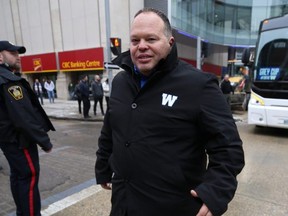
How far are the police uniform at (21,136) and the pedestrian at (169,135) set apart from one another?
1.37 meters

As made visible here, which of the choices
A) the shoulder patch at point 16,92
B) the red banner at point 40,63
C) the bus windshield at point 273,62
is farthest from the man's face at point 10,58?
the red banner at point 40,63

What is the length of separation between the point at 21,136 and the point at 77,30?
17.8m

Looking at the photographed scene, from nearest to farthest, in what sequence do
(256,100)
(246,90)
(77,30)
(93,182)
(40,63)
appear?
(93,182), (256,100), (246,90), (77,30), (40,63)

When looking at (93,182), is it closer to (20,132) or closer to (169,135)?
(20,132)

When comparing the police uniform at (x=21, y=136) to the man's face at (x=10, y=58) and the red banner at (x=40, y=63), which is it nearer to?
the man's face at (x=10, y=58)

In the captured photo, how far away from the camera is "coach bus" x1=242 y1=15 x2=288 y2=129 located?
6.77 m

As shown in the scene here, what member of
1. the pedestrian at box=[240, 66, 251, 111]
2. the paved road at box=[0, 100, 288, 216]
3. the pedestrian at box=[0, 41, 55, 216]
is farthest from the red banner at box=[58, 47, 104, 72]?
the pedestrian at box=[0, 41, 55, 216]

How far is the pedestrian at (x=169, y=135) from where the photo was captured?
149cm

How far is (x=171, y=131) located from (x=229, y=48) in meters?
34.9

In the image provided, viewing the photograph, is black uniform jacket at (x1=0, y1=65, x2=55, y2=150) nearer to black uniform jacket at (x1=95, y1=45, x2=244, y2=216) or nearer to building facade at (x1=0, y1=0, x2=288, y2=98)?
black uniform jacket at (x1=95, y1=45, x2=244, y2=216)

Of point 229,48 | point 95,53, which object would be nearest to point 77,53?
point 95,53

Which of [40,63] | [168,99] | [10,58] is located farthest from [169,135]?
[40,63]

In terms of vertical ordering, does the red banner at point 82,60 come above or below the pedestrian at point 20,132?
below

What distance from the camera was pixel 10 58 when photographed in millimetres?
2803
